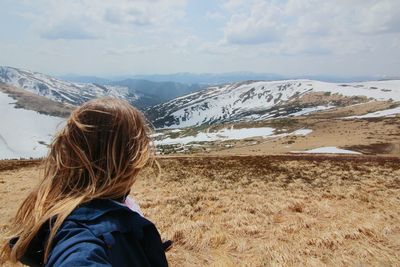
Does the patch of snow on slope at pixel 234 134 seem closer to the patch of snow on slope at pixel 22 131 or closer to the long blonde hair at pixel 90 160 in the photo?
the patch of snow on slope at pixel 22 131

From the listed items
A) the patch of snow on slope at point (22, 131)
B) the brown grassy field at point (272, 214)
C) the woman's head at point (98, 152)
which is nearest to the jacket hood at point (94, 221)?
the woman's head at point (98, 152)

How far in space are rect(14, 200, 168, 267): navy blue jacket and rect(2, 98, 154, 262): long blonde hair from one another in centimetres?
13

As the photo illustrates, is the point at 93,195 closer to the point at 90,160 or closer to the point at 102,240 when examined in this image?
the point at 90,160

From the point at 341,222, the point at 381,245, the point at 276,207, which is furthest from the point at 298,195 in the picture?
the point at 381,245

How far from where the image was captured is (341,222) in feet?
40.7

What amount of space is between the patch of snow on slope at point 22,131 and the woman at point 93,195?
276ft

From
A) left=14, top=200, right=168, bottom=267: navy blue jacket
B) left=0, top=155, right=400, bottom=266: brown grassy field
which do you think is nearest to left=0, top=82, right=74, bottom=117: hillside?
left=0, top=155, right=400, bottom=266: brown grassy field

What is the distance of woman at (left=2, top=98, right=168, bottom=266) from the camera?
227 centimetres

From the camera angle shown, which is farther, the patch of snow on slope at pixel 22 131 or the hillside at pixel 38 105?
the hillside at pixel 38 105

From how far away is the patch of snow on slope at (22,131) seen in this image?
308 ft

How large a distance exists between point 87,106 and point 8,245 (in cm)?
110

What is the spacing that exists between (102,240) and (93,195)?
37 cm

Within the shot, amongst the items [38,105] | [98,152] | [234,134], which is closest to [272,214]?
[98,152]

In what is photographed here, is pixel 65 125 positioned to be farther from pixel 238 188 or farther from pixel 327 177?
pixel 327 177
